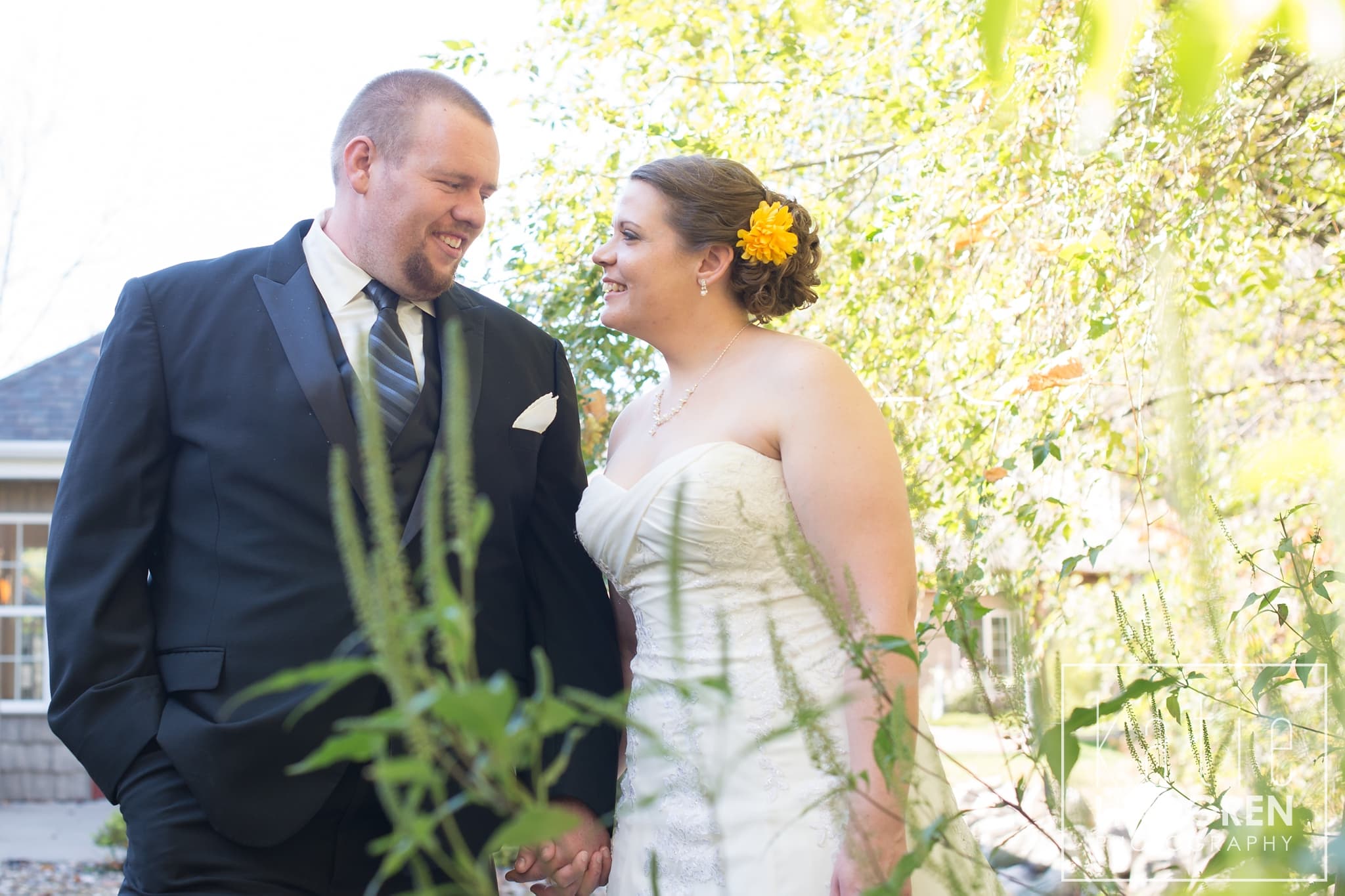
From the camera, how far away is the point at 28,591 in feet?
42.1

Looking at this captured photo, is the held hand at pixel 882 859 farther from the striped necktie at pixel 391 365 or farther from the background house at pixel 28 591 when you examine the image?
the background house at pixel 28 591

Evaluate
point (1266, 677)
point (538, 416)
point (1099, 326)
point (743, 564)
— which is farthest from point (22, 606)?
point (1266, 677)

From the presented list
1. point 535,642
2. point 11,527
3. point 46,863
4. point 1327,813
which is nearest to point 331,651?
point 535,642

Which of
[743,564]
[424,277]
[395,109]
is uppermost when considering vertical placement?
[395,109]

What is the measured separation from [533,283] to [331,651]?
301 cm

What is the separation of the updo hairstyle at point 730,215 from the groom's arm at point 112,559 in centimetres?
115

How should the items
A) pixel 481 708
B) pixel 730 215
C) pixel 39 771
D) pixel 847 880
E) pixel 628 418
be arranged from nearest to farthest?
1. pixel 481 708
2. pixel 847 880
3. pixel 730 215
4. pixel 628 418
5. pixel 39 771

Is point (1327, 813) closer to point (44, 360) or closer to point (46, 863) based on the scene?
point (46, 863)

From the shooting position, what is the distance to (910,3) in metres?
5.12

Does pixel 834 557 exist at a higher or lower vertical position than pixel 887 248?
lower

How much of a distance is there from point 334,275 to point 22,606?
12.1 metres

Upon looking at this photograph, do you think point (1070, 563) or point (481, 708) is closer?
point (481, 708)

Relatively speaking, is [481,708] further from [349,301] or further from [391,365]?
[349,301]

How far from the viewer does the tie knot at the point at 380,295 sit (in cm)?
261
